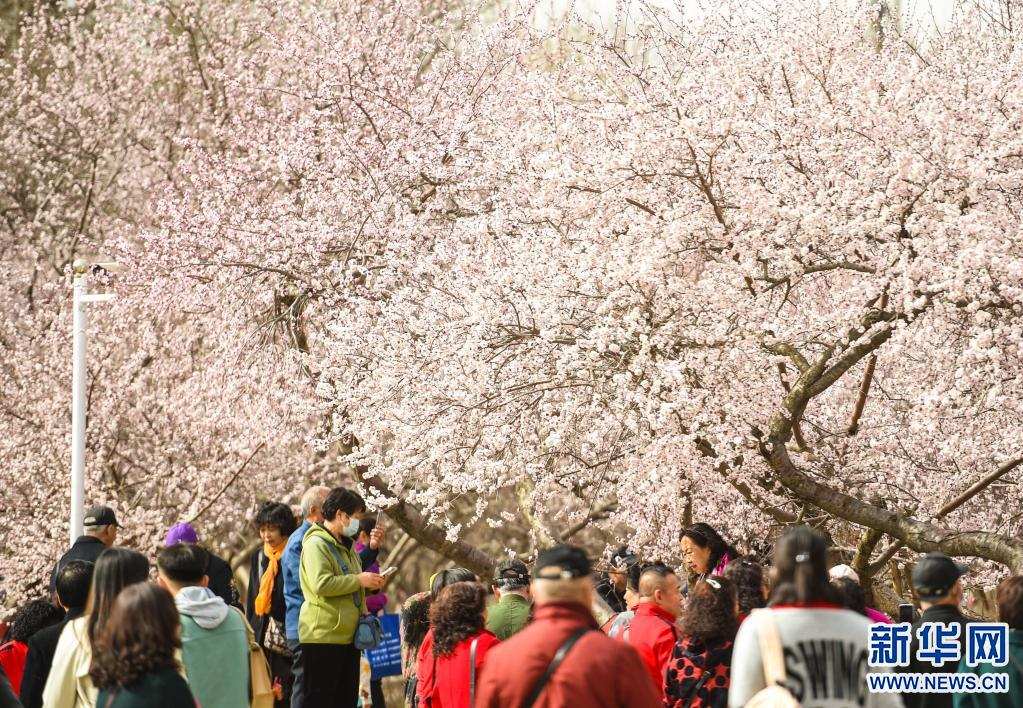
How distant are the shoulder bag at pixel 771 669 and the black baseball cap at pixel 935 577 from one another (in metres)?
1.33

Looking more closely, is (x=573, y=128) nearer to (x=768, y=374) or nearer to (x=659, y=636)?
(x=768, y=374)

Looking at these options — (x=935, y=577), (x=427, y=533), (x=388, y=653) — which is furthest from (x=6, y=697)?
(x=427, y=533)

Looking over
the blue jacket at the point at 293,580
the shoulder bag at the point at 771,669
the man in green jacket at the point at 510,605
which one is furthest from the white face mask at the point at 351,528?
the shoulder bag at the point at 771,669

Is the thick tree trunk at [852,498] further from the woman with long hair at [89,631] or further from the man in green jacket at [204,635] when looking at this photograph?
the woman with long hair at [89,631]

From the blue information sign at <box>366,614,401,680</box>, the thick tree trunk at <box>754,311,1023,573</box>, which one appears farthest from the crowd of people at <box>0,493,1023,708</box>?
the thick tree trunk at <box>754,311,1023,573</box>

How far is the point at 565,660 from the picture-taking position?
415 cm

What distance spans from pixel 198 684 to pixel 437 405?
5948 mm

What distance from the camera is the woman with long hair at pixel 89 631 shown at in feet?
15.0

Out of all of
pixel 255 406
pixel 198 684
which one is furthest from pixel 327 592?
pixel 255 406

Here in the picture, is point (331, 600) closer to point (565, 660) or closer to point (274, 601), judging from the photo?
point (274, 601)

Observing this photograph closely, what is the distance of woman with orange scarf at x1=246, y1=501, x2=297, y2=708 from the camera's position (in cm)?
811

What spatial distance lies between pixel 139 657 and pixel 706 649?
2467 mm

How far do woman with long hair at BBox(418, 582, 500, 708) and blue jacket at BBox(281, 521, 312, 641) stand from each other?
152cm

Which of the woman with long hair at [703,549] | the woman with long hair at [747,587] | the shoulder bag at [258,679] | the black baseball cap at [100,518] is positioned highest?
the black baseball cap at [100,518]
